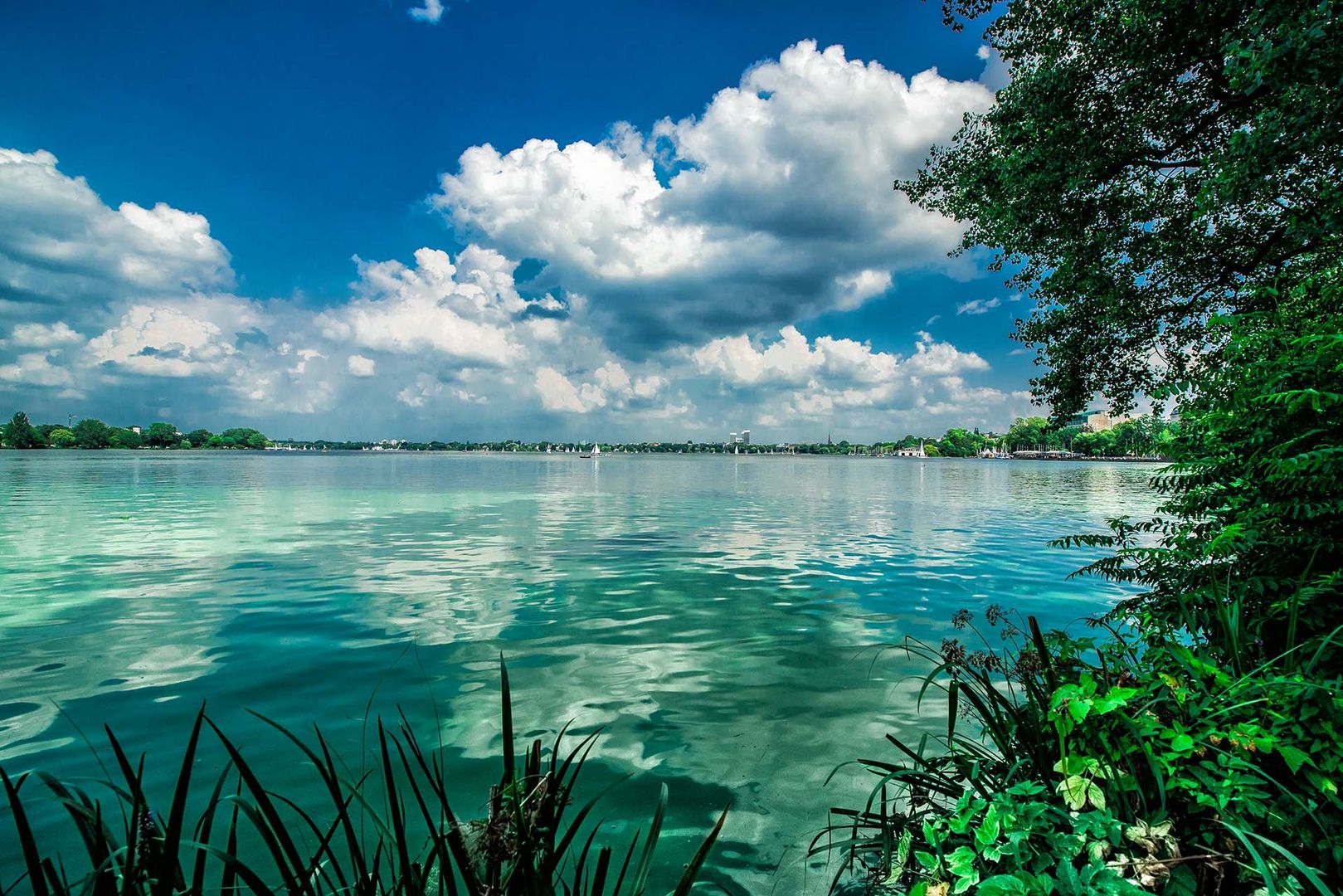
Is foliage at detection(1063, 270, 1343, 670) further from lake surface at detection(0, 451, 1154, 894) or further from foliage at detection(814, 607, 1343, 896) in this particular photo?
lake surface at detection(0, 451, 1154, 894)

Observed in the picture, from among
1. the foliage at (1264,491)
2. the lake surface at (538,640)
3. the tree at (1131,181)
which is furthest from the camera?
the tree at (1131,181)

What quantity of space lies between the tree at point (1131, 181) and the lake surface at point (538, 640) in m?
6.38

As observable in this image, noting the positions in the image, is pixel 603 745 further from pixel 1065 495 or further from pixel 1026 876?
pixel 1065 495

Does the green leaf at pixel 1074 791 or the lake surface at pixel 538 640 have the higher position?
the green leaf at pixel 1074 791

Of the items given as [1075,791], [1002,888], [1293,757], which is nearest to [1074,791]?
[1075,791]

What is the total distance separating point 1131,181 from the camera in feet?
41.2

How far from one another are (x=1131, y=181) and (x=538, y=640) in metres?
14.8

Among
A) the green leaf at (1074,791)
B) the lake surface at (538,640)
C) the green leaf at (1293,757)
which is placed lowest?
the lake surface at (538,640)

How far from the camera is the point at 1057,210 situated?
12.5 m

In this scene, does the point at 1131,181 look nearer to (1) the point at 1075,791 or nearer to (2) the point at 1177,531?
(2) the point at 1177,531

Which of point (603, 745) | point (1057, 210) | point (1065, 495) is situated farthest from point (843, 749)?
point (1065, 495)

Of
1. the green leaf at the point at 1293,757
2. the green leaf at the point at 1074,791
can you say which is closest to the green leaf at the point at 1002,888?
the green leaf at the point at 1074,791

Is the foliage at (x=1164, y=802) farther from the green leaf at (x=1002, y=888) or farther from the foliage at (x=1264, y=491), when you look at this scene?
the foliage at (x=1264, y=491)

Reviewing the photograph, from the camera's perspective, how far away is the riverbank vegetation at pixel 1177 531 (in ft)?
9.43
